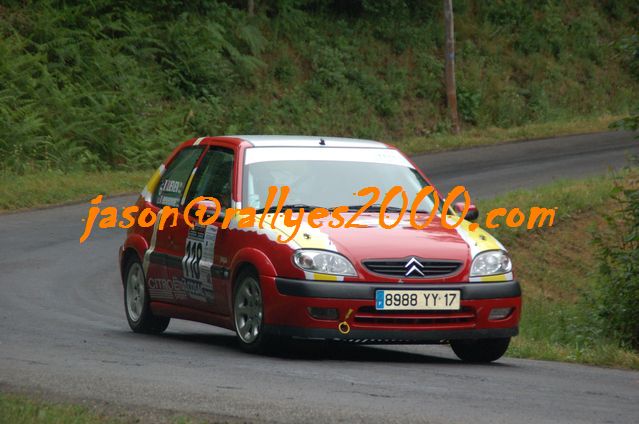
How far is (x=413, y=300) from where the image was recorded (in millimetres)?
9906

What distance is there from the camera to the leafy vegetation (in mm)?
29078

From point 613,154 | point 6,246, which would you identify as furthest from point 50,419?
point 613,154

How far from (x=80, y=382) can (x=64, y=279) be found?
897 cm

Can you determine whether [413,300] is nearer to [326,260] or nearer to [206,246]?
[326,260]

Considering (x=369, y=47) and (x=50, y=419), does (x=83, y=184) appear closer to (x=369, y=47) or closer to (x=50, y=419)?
(x=369, y=47)

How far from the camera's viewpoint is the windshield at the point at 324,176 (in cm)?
1094

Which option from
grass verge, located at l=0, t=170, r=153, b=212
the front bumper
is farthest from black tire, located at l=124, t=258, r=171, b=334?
grass verge, located at l=0, t=170, r=153, b=212

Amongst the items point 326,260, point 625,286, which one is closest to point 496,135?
point 625,286

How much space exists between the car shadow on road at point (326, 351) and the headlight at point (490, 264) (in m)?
0.72

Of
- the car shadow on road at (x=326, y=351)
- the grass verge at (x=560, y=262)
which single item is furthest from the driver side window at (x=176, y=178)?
the grass verge at (x=560, y=262)

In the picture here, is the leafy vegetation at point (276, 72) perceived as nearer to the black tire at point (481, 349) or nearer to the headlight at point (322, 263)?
the black tire at point (481, 349)

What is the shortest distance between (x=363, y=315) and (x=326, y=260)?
47cm

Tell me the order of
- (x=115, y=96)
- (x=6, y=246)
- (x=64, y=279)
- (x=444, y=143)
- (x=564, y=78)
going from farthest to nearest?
(x=564, y=78)
(x=444, y=143)
(x=115, y=96)
(x=6, y=246)
(x=64, y=279)

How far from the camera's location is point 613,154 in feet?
104
